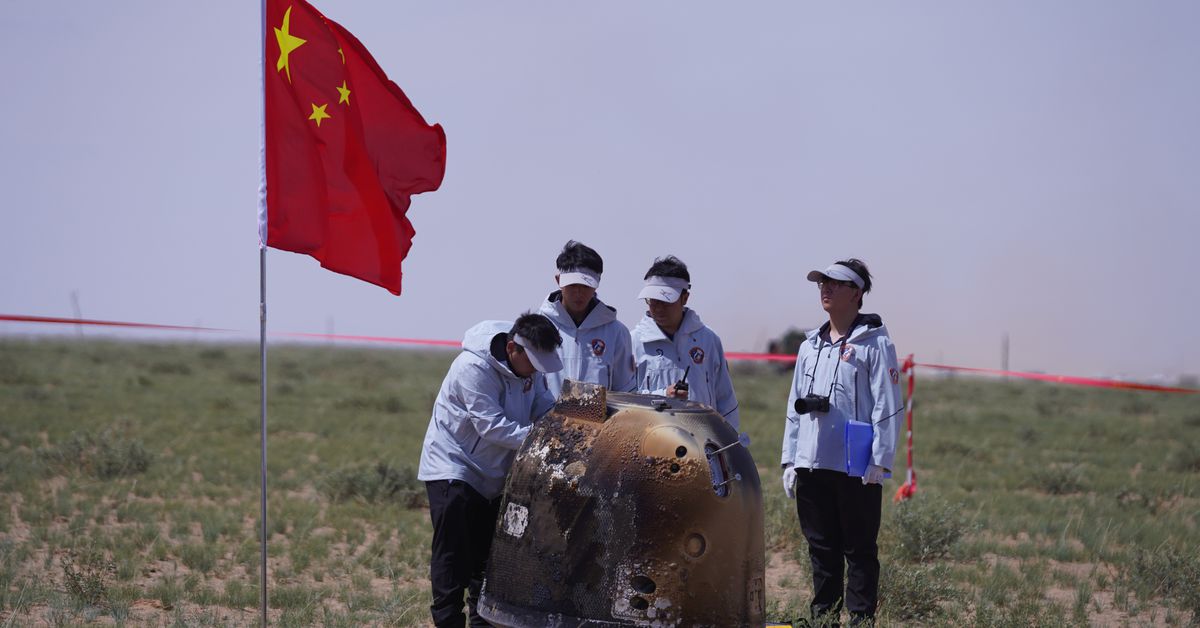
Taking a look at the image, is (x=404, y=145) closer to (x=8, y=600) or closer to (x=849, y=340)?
(x=849, y=340)

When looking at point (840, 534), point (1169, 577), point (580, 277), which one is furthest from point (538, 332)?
point (1169, 577)

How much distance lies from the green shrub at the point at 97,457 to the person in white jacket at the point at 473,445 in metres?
8.37

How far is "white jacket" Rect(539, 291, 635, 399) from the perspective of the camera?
6285mm

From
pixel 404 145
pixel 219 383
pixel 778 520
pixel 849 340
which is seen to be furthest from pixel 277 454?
pixel 219 383

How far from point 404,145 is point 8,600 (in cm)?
366

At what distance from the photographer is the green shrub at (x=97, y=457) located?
1280 cm

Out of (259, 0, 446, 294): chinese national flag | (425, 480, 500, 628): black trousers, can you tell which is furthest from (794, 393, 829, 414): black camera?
(259, 0, 446, 294): chinese national flag

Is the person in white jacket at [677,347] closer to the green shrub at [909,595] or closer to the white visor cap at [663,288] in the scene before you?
the white visor cap at [663,288]

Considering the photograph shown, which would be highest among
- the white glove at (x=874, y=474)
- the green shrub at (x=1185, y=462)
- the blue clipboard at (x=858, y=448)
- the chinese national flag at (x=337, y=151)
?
the chinese national flag at (x=337, y=151)

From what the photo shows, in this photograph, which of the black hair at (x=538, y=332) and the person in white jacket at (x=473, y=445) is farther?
the person in white jacket at (x=473, y=445)

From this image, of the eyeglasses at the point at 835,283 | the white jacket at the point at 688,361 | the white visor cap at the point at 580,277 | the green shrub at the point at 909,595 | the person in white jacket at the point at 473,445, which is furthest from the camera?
the green shrub at the point at 909,595

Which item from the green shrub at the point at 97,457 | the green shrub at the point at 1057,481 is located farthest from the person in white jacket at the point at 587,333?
the green shrub at the point at 1057,481

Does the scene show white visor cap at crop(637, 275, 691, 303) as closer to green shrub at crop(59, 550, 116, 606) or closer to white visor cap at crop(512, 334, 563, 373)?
white visor cap at crop(512, 334, 563, 373)

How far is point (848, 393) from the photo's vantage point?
21.2 feet
